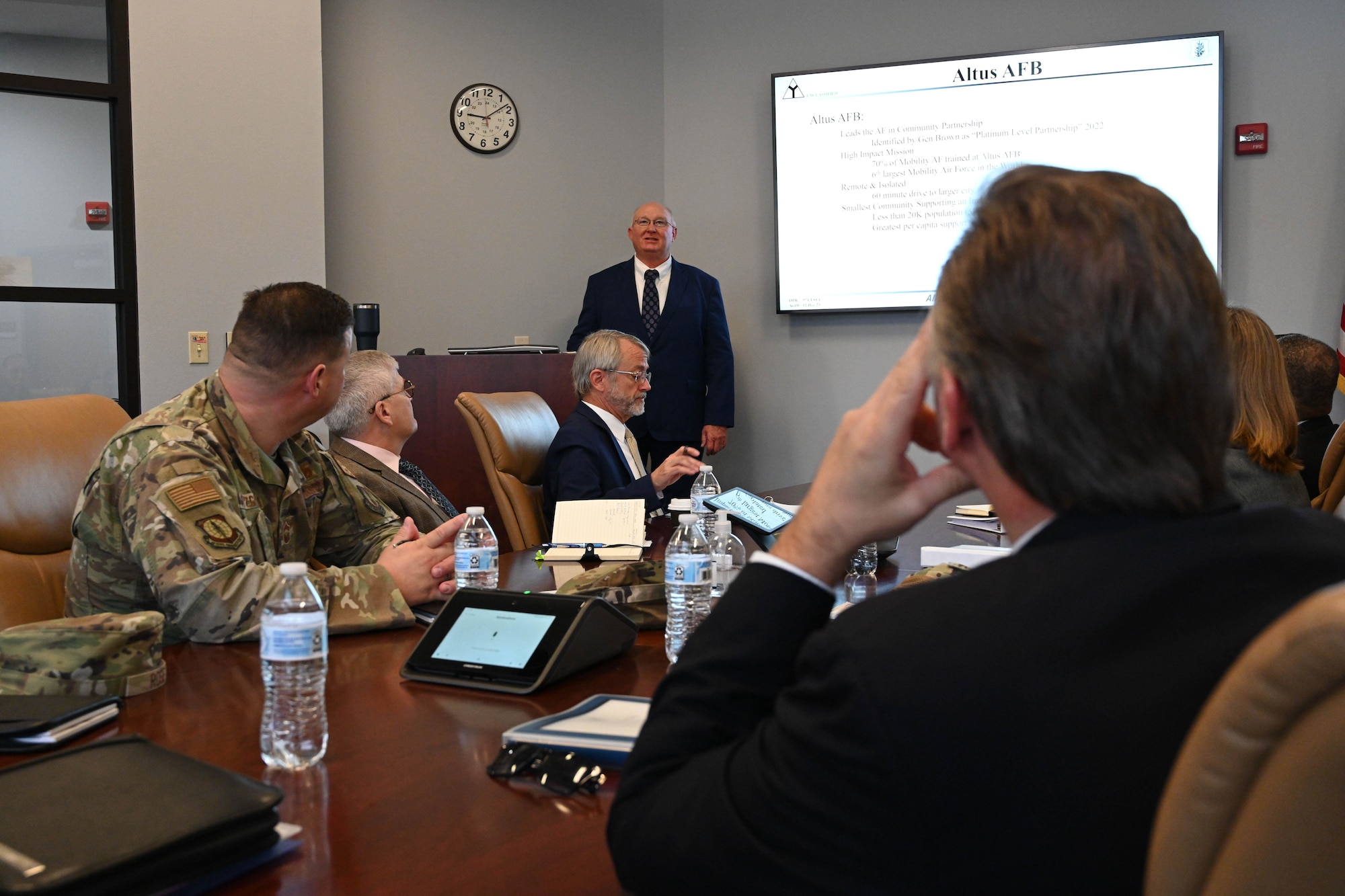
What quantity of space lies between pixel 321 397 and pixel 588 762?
1.27 metres

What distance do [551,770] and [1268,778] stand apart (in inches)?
27.3

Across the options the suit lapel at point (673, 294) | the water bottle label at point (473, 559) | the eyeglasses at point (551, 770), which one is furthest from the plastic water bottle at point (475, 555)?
the suit lapel at point (673, 294)

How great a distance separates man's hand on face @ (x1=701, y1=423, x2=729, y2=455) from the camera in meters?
5.36

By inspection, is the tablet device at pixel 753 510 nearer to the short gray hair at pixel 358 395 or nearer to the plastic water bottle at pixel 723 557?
the plastic water bottle at pixel 723 557

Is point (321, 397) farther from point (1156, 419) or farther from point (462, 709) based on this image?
point (1156, 419)

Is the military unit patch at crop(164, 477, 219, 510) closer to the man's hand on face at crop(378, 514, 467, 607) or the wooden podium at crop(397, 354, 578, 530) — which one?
the man's hand on face at crop(378, 514, 467, 607)

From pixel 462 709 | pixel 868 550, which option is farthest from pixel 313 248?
pixel 462 709

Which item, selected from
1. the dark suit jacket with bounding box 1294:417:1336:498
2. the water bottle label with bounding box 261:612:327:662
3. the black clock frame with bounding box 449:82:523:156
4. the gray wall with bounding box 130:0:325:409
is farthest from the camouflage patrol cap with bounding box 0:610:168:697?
the black clock frame with bounding box 449:82:523:156

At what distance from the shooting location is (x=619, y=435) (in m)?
3.46

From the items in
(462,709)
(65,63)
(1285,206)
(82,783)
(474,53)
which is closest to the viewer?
(82,783)

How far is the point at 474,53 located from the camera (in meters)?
5.24

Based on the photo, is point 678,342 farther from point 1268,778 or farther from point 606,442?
point 1268,778

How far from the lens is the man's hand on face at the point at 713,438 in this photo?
536cm

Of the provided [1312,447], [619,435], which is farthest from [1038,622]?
[1312,447]
